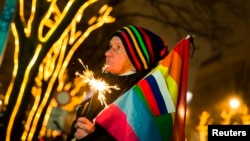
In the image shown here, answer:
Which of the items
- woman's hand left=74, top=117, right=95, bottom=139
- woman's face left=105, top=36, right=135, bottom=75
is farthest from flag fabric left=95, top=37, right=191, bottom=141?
woman's face left=105, top=36, right=135, bottom=75

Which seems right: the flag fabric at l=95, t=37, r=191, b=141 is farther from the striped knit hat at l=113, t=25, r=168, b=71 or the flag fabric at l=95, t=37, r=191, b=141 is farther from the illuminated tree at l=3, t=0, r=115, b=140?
the illuminated tree at l=3, t=0, r=115, b=140

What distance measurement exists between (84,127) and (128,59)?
508 mm

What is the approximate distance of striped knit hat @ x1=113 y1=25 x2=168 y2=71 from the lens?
232cm

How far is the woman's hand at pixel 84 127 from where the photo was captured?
1.98 meters

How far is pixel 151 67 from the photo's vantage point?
2.35 metres

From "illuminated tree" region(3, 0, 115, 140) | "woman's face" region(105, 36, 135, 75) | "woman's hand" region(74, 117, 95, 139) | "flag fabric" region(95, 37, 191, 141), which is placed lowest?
"woman's hand" region(74, 117, 95, 139)

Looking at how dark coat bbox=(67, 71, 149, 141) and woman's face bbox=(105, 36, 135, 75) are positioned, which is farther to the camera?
woman's face bbox=(105, 36, 135, 75)

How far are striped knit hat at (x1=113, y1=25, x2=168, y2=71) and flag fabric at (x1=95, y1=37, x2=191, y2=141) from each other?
14cm

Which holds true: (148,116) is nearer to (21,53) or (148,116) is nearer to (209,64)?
(21,53)

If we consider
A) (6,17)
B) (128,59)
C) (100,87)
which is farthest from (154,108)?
(6,17)

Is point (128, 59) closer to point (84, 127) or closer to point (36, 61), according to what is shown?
point (84, 127)

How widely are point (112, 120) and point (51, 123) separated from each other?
14.7 ft

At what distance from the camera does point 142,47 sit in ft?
7.61

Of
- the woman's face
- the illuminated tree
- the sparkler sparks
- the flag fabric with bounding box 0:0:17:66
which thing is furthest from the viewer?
the illuminated tree
